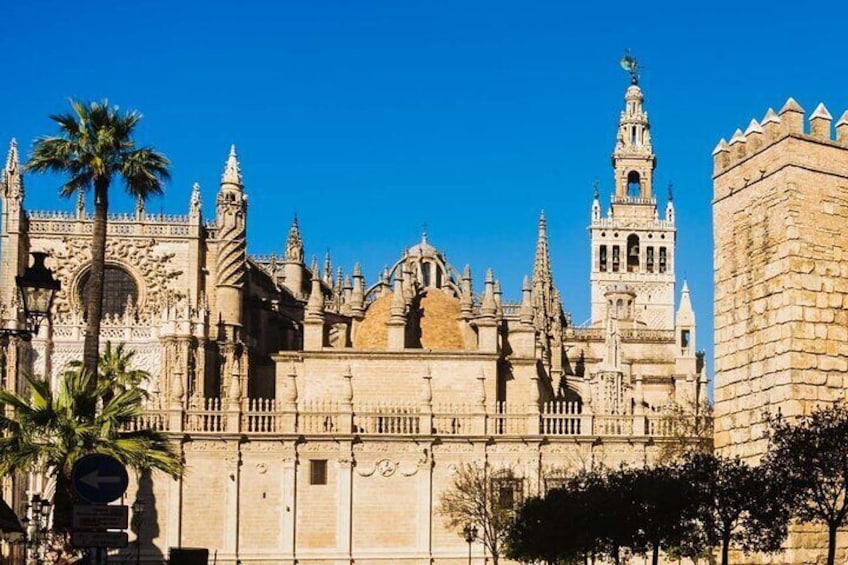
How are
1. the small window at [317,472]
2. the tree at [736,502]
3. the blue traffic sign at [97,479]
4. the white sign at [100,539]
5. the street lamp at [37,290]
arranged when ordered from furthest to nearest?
the small window at [317,472]
the tree at [736,502]
the street lamp at [37,290]
the white sign at [100,539]
the blue traffic sign at [97,479]

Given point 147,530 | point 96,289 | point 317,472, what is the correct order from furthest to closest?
point 317,472, point 147,530, point 96,289

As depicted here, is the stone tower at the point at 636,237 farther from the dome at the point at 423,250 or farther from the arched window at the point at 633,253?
the dome at the point at 423,250

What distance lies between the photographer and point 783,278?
93.6 feet

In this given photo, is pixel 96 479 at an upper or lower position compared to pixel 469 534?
upper

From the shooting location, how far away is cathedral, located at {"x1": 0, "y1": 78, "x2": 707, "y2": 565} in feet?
150

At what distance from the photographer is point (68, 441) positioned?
28688mm

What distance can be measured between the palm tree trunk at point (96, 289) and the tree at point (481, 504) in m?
14.4

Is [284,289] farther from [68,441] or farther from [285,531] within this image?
[68,441]

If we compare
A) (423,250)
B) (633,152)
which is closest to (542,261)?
(423,250)

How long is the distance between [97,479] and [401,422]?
108 feet

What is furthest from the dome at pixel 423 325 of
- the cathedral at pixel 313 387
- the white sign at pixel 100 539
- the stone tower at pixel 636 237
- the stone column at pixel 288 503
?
the stone tower at pixel 636 237

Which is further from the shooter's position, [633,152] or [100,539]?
[633,152]

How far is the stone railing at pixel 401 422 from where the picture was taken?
1816 inches

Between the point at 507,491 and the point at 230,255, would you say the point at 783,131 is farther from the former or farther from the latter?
the point at 230,255
